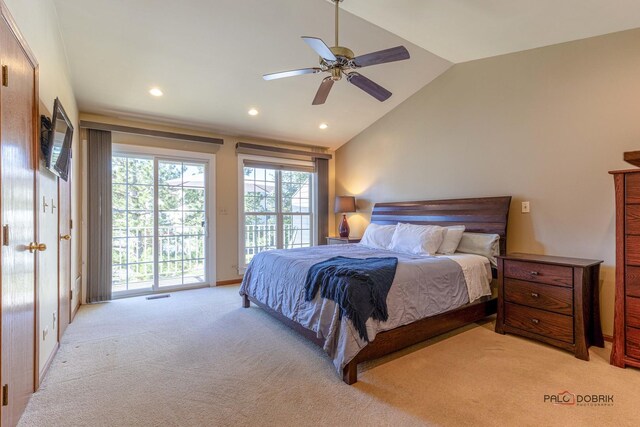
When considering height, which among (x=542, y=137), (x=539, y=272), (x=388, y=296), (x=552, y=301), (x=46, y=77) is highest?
(x=46, y=77)

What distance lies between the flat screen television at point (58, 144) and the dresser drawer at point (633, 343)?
441 cm

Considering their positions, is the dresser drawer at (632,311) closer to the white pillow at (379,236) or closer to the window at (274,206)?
the white pillow at (379,236)

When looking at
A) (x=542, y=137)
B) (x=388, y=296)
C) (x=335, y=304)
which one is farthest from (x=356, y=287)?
(x=542, y=137)

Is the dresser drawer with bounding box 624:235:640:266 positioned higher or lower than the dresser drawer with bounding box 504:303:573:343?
higher

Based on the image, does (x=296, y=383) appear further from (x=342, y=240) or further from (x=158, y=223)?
(x=158, y=223)

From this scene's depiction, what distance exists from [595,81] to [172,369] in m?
4.44

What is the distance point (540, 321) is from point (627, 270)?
767mm

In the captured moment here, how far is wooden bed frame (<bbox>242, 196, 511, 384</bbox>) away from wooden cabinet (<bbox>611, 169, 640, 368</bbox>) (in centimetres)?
107

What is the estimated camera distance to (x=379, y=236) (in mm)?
4340

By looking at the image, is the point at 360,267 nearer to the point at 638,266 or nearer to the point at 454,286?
the point at 454,286

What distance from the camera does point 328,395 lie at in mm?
2031

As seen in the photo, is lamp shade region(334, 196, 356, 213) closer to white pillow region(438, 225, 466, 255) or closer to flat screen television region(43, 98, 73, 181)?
white pillow region(438, 225, 466, 255)

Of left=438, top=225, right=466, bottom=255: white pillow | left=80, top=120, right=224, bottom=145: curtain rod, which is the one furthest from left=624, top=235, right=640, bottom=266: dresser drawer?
left=80, top=120, right=224, bottom=145: curtain rod

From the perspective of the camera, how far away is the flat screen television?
2.26m
